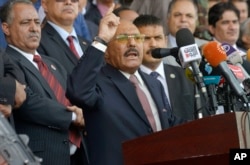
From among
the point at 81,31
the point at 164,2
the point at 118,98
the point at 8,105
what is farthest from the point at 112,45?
the point at 164,2

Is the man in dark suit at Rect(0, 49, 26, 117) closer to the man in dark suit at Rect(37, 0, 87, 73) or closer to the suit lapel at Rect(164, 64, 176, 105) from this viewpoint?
the man in dark suit at Rect(37, 0, 87, 73)

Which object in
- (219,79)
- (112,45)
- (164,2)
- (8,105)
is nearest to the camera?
(219,79)

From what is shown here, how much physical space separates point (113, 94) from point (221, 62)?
1565mm

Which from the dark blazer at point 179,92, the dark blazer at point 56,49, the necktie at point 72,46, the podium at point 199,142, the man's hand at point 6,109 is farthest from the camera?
the necktie at point 72,46

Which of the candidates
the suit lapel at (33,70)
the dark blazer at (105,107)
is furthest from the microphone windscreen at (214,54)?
the suit lapel at (33,70)

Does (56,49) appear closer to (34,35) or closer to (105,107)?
(34,35)

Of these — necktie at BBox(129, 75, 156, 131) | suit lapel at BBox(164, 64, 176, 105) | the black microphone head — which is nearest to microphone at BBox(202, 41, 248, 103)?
the black microphone head

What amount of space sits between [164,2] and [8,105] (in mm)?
4722

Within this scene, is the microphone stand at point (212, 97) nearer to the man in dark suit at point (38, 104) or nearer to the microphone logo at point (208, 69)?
the microphone logo at point (208, 69)

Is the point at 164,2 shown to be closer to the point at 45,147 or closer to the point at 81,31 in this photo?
the point at 81,31

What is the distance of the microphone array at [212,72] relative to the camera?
23.1 feet

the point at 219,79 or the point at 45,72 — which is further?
the point at 45,72

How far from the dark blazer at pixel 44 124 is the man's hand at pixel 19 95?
6.5 inches

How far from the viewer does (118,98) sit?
8.48 m
